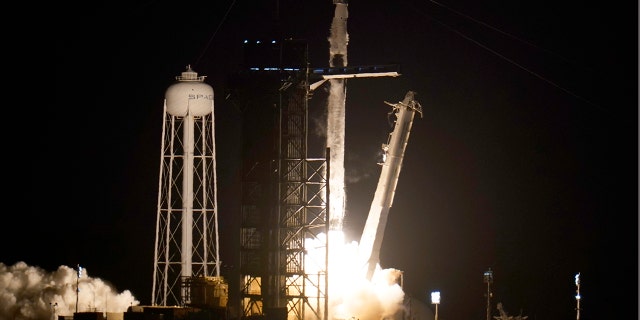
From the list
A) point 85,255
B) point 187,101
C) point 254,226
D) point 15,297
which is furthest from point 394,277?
point 85,255

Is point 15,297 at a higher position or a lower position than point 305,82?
lower

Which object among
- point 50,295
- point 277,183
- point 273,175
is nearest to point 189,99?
point 273,175

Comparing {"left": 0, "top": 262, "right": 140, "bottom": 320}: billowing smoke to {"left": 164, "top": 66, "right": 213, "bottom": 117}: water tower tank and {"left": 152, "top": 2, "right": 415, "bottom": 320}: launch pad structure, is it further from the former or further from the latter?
{"left": 164, "top": 66, "right": 213, "bottom": 117}: water tower tank

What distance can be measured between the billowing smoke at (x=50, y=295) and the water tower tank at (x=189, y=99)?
28.9 ft

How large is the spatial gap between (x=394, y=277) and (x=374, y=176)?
340 inches

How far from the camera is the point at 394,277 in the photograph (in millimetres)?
58219

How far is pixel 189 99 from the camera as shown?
59156 mm

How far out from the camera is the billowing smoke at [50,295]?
204ft

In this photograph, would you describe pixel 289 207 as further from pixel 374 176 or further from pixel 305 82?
pixel 374 176

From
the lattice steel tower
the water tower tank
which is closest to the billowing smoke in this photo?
the water tower tank

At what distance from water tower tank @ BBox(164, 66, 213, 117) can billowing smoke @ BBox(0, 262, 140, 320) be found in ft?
28.9

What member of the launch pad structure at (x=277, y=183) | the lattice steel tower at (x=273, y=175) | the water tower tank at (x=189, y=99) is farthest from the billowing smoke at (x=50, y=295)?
the lattice steel tower at (x=273, y=175)

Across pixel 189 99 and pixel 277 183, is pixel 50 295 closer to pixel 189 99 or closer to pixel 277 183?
pixel 189 99

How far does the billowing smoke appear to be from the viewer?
6206 cm
